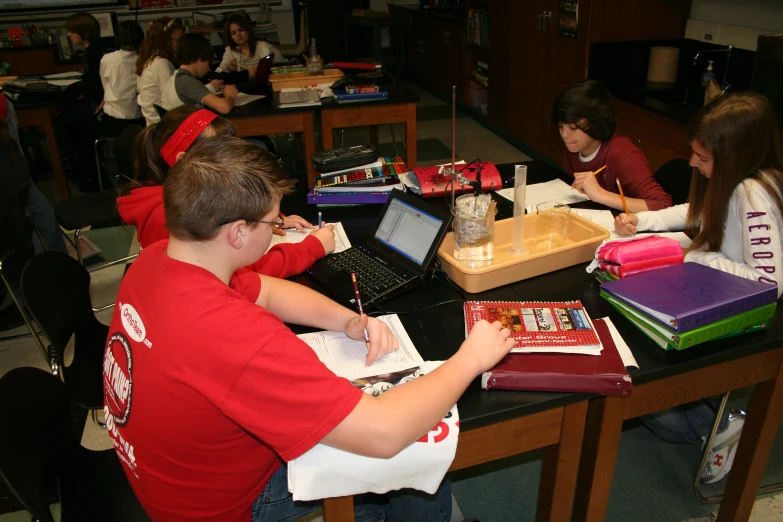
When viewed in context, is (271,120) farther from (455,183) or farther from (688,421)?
(688,421)

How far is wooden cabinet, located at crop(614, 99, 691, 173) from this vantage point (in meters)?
2.94

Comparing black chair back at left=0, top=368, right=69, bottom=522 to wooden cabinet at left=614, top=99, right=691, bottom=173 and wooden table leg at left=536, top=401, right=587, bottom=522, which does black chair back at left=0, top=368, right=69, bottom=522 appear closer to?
wooden table leg at left=536, top=401, right=587, bottom=522

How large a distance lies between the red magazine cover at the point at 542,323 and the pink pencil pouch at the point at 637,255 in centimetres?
16

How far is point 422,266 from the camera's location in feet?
4.55

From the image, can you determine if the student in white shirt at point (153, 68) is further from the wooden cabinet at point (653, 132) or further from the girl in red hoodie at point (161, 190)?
the wooden cabinet at point (653, 132)

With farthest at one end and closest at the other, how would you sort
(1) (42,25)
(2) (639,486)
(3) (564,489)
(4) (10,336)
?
(1) (42,25) → (4) (10,336) → (2) (639,486) → (3) (564,489)

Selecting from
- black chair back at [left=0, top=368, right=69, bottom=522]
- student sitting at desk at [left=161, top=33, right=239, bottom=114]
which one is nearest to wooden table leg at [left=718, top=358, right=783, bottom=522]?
black chair back at [left=0, top=368, right=69, bottom=522]

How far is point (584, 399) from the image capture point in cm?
110

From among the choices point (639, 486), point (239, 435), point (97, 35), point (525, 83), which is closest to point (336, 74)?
point (525, 83)

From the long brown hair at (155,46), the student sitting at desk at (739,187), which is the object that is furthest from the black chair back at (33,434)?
the long brown hair at (155,46)

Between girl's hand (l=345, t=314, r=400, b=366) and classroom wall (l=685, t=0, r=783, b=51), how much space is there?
281 cm

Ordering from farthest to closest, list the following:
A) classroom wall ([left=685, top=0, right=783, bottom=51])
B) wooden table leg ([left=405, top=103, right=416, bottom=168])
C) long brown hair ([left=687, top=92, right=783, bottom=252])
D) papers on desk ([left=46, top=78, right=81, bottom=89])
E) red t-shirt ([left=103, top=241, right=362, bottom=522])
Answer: papers on desk ([left=46, top=78, right=81, bottom=89]) → wooden table leg ([left=405, top=103, right=416, bottom=168]) → classroom wall ([left=685, top=0, right=783, bottom=51]) → long brown hair ([left=687, top=92, right=783, bottom=252]) → red t-shirt ([left=103, top=241, right=362, bottom=522])

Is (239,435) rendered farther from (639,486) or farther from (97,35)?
(97,35)

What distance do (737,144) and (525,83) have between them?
315 cm
